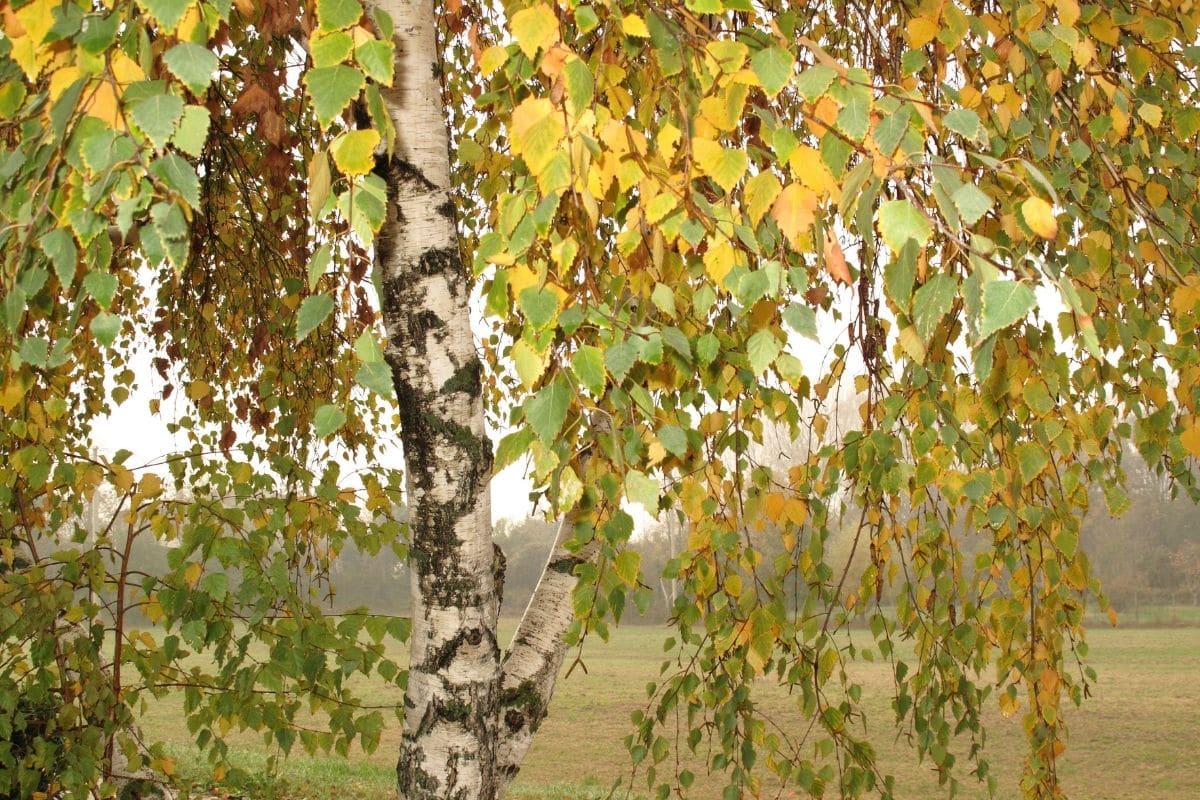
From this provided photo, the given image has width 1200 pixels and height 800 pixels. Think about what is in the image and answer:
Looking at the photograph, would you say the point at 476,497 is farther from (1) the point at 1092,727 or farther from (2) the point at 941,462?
(1) the point at 1092,727

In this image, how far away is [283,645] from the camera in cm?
191

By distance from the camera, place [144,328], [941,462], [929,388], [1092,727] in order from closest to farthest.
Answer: [929,388], [941,462], [144,328], [1092,727]

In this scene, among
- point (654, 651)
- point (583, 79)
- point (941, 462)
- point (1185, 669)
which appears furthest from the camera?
point (654, 651)

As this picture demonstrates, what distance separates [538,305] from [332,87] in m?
0.28

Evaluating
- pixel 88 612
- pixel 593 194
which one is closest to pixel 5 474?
pixel 88 612

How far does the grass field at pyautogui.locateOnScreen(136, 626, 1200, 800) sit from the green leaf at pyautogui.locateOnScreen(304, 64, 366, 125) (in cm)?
324

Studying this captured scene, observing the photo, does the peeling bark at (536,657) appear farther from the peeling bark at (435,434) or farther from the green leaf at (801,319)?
the green leaf at (801,319)

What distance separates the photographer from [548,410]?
972mm

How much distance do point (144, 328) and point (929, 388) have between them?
13.7ft

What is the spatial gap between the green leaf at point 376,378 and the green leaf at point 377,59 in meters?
0.26

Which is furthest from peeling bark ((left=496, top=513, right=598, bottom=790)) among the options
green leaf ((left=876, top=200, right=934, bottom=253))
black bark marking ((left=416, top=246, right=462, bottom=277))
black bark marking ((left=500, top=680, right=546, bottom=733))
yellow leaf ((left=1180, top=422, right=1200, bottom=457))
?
yellow leaf ((left=1180, top=422, right=1200, bottom=457))

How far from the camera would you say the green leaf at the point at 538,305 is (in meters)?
0.95

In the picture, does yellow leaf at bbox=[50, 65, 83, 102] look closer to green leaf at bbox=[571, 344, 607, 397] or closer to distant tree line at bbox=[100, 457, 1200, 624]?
green leaf at bbox=[571, 344, 607, 397]

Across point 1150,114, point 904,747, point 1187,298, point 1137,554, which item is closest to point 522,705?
point 1187,298
